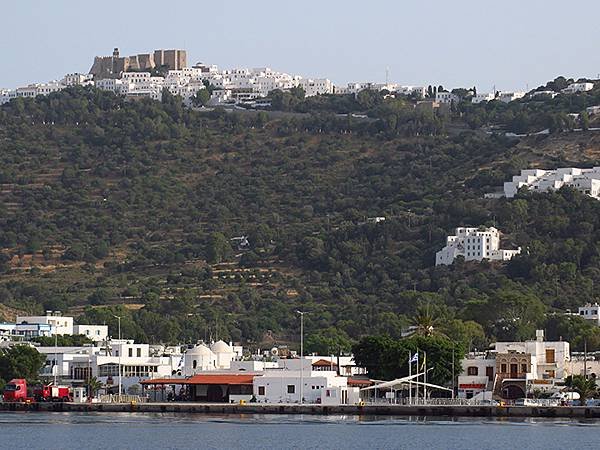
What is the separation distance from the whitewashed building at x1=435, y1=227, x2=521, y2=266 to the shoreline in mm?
65833

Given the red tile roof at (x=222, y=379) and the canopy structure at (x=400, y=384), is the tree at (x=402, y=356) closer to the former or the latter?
the canopy structure at (x=400, y=384)

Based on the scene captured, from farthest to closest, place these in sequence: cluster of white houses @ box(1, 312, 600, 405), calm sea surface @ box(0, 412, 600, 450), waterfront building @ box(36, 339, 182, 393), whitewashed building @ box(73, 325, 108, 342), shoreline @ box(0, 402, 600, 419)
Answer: whitewashed building @ box(73, 325, 108, 342), waterfront building @ box(36, 339, 182, 393), cluster of white houses @ box(1, 312, 600, 405), shoreline @ box(0, 402, 600, 419), calm sea surface @ box(0, 412, 600, 450)

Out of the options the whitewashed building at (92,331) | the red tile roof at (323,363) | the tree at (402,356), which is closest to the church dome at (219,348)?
the red tile roof at (323,363)

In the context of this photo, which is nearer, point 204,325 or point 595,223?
point 204,325

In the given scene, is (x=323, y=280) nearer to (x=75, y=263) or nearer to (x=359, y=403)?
(x=75, y=263)

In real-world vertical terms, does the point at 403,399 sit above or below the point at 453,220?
below

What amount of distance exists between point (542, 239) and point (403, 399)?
65.2m

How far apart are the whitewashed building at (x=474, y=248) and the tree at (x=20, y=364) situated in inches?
2334

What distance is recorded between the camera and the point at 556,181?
596 ft

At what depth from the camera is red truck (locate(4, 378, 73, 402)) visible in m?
113

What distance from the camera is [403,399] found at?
11088cm

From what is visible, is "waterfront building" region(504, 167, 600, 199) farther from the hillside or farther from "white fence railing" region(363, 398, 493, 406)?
"white fence railing" region(363, 398, 493, 406)

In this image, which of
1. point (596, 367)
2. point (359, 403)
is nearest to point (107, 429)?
point (359, 403)

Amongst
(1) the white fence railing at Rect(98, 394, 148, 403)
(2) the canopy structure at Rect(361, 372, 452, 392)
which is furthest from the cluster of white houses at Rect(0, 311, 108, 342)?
(2) the canopy structure at Rect(361, 372, 452, 392)
